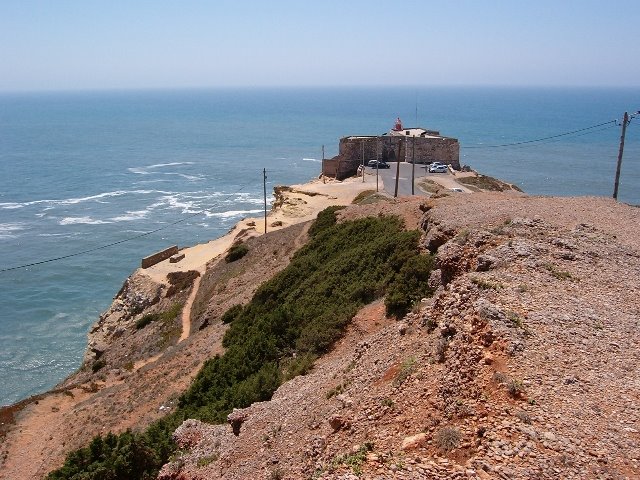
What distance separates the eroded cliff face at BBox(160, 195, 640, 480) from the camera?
795 cm

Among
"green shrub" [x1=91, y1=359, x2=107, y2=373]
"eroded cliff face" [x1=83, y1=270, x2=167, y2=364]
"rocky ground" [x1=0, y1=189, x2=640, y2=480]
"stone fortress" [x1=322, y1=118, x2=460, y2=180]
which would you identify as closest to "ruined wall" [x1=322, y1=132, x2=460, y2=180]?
"stone fortress" [x1=322, y1=118, x2=460, y2=180]

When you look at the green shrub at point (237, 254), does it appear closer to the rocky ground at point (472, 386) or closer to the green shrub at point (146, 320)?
the green shrub at point (146, 320)

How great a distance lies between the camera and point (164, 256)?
43.5m

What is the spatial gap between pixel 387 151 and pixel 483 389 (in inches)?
2211

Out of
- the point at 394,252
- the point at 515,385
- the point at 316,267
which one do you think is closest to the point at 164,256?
the point at 316,267

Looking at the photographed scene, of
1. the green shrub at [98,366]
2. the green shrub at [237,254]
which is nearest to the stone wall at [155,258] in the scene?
the green shrub at [237,254]

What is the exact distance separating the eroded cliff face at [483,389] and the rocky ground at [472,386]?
→ 29 mm

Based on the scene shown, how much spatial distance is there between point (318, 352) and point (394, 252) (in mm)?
5432

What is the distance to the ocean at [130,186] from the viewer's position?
42469mm

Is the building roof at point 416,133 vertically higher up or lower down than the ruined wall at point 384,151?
higher up

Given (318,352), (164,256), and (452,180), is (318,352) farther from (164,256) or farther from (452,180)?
(452,180)

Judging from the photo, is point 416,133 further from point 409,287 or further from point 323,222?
point 409,287

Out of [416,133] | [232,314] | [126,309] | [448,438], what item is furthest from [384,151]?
[448,438]

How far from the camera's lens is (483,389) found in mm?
9031
